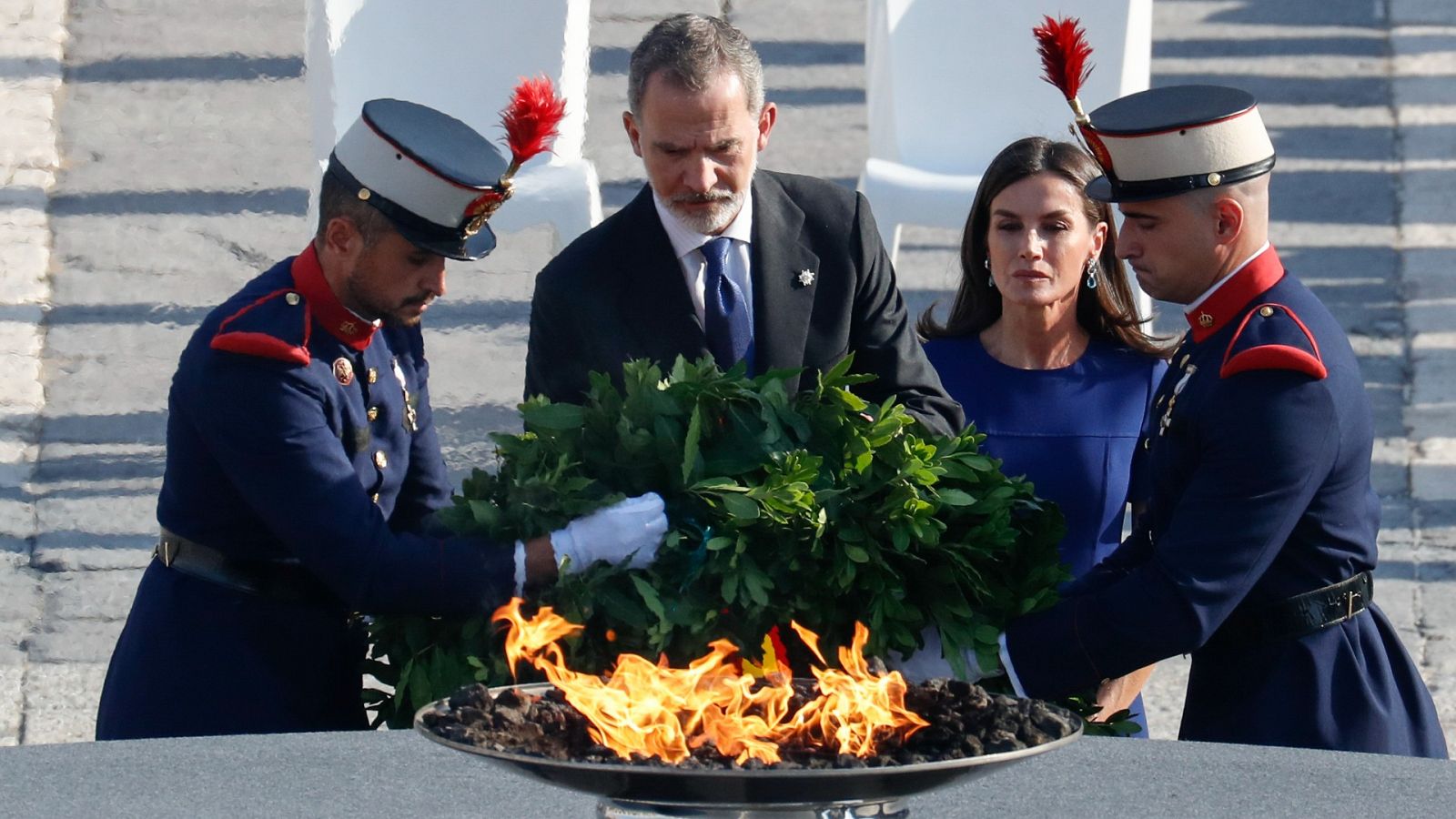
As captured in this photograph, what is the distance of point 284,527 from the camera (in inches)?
103

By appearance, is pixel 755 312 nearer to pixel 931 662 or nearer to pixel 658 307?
pixel 658 307

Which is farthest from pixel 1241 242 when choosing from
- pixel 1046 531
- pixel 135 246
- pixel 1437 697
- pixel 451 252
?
pixel 135 246

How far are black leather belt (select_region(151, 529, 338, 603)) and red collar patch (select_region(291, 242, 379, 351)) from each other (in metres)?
0.33

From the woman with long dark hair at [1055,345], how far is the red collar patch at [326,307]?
112 centimetres

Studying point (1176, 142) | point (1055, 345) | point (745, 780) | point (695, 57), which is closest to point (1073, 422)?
point (1055, 345)

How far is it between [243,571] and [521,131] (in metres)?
0.73

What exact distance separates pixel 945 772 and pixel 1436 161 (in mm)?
5657

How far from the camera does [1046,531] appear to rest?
269 centimetres

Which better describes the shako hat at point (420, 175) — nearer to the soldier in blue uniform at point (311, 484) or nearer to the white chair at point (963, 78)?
the soldier in blue uniform at point (311, 484)

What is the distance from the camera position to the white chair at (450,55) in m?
5.06

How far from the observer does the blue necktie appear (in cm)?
307

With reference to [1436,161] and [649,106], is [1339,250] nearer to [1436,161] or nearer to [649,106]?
[1436,161]

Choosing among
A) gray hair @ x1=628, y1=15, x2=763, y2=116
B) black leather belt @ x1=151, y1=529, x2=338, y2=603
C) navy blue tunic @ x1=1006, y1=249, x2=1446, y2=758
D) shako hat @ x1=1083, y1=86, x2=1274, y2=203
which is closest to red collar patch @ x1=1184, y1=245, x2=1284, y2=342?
navy blue tunic @ x1=1006, y1=249, x2=1446, y2=758

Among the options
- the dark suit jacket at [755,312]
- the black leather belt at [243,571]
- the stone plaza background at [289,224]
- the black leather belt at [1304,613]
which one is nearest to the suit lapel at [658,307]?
the dark suit jacket at [755,312]
